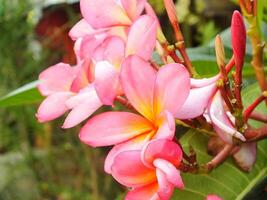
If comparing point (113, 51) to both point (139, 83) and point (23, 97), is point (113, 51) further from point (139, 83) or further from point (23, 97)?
point (23, 97)

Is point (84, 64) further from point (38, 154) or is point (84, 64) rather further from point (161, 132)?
point (38, 154)

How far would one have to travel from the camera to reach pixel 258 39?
14.3 inches

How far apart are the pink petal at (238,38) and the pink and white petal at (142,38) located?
49 mm

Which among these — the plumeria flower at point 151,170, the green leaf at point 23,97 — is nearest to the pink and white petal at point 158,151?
the plumeria flower at point 151,170

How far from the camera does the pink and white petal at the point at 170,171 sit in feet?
1.04

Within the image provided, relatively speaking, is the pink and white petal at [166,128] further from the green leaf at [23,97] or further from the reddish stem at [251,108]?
the green leaf at [23,97]

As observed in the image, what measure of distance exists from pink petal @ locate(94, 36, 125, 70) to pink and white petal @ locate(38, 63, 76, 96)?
0.06 m

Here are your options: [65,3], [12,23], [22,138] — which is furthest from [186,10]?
[22,138]

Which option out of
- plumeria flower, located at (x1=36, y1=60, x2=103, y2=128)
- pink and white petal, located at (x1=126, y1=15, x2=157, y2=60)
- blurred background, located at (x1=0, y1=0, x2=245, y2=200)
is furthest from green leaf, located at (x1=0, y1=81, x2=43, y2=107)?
blurred background, located at (x1=0, y1=0, x2=245, y2=200)

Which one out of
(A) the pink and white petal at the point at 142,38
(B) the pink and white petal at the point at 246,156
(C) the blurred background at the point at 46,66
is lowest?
(C) the blurred background at the point at 46,66

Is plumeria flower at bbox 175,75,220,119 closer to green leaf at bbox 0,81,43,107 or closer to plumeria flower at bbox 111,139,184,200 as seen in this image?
plumeria flower at bbox 111,139,184,200

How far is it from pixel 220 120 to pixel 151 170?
5 cm

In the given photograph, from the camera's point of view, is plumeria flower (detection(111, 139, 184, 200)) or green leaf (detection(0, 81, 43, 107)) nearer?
plumeria flower (detection(111, 139, 184, 200))

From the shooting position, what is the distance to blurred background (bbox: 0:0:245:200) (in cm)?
179
